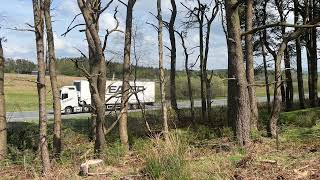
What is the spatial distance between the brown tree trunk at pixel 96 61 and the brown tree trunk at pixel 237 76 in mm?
3596

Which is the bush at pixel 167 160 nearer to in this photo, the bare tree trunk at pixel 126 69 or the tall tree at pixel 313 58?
the bare tree trunk at pixel 126 69

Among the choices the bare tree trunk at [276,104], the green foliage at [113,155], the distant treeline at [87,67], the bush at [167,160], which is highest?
the distant treeline at [87,67]

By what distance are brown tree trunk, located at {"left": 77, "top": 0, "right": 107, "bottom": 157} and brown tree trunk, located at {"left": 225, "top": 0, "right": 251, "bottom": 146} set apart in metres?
3.60

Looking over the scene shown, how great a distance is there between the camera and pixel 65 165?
1162 cm

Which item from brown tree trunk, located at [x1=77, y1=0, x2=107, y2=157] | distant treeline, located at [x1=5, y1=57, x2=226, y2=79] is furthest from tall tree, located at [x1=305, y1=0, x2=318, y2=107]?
brown tree trunk, located at [x1=77, y1=0, x2=107, y2=157]

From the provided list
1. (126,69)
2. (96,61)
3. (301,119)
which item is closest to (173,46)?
(126,69)

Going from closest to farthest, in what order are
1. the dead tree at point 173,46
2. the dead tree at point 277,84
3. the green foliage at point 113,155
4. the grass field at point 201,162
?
the grass field at point 201,162
the green foliage at point 113,155
the dead tree at point 277,84
the dead tree at point 173,46

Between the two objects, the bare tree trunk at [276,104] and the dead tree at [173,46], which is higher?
the dead tree at [173,46]

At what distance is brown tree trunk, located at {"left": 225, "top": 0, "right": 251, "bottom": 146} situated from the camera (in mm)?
12633

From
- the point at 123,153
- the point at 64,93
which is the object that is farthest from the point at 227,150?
the point at 64,93

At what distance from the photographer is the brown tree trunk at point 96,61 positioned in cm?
1297

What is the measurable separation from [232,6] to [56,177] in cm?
631

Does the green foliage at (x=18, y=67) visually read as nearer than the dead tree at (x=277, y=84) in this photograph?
No

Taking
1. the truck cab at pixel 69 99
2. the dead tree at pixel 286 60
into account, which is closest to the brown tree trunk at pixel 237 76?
the dead tree at pixel 286 60
